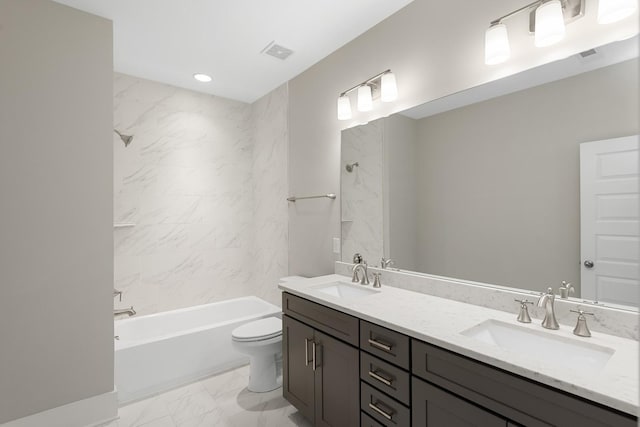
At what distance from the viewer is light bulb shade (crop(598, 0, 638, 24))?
1109mm

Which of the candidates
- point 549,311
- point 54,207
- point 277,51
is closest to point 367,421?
point 549,311

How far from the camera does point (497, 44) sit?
4.67ft

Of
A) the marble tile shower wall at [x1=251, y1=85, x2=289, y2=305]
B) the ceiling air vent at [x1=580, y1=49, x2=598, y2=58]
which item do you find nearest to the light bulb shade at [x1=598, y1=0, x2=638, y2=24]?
the ceiling air vent at [x1=580, y1=49, x2=598, y2=58]

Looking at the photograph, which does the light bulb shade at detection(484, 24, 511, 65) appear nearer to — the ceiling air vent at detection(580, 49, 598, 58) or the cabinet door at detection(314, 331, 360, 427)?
the ceiling air vent at detection(580, 49, 598, 58)


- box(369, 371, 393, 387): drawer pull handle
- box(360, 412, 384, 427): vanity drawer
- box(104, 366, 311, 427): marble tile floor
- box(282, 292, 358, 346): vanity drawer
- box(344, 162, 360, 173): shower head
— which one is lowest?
box(104, 366, 311, 427): marble tile floor

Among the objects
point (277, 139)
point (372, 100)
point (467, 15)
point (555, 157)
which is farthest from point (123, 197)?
point (555, 157)

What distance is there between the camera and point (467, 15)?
1609 millimetres

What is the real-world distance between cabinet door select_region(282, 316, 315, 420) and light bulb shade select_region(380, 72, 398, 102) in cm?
151

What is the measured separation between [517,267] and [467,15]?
1.33 m

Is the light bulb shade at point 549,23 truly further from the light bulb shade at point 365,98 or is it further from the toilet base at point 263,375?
the toilet base at point 263,375

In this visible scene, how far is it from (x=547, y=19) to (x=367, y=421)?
6.28 ft

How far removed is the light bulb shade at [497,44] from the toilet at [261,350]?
7.21ft

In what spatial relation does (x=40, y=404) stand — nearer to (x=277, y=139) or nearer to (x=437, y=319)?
(x=437, y=319)

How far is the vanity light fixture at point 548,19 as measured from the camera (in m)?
1.14
